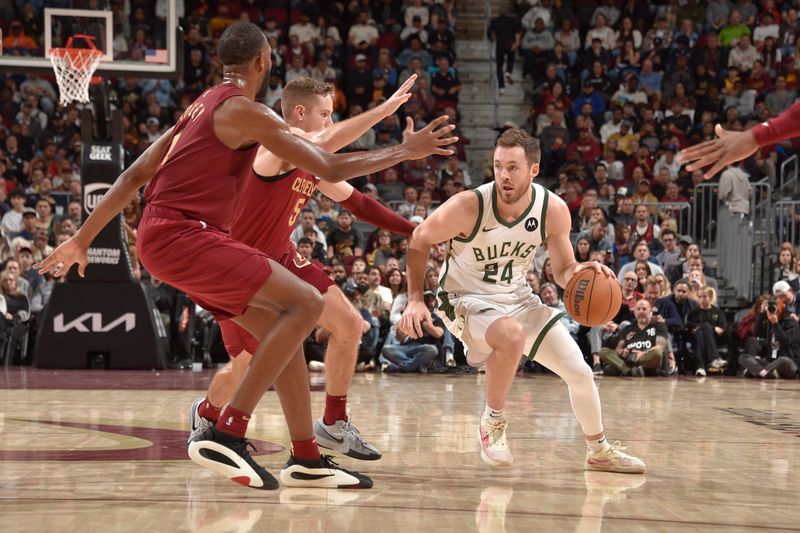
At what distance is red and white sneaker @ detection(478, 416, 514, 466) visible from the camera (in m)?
5.07

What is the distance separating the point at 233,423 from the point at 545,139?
13.5 metres

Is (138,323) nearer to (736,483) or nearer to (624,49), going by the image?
(736,483)

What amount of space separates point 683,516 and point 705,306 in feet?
30.2

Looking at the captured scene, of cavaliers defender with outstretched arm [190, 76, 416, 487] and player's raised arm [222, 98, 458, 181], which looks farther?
cavaliers defender with outstretched arm [190, 76, 416, 487]

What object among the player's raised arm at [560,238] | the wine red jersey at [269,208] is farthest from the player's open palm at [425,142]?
the player's raised arm at [560,238]

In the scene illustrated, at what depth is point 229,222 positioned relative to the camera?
4348 mm

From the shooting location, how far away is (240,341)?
193 inches

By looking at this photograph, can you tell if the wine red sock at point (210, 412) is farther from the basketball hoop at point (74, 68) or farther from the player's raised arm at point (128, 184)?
the basketball hoop at point (74, 68)

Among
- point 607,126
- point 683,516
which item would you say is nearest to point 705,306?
point 607,126

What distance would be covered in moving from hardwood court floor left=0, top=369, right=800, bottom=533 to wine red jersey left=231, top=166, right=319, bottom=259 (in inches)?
42.8

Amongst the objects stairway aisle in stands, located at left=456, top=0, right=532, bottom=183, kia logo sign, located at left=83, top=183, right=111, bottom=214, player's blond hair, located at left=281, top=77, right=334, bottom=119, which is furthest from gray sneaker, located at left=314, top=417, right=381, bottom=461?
stairway aisle in stands, located at left=456, top=0, right=532, bottom=183

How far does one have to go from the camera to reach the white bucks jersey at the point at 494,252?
215 inches

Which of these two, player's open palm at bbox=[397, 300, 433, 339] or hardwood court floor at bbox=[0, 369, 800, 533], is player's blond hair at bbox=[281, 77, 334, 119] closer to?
player's open palm at bbox=[397, 300, 433, 339]

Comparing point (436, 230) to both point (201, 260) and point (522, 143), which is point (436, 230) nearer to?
point (522, 143)
